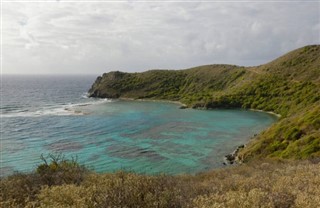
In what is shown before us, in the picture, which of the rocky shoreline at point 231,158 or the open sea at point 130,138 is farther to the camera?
the open sea at point 130,138

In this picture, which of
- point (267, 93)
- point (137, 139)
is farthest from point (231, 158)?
point (267, 93)

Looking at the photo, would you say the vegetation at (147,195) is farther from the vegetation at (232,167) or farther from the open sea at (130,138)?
the open sea at (130,138)

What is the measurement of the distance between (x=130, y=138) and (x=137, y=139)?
6.62 feet

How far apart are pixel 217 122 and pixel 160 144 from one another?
30455 mm

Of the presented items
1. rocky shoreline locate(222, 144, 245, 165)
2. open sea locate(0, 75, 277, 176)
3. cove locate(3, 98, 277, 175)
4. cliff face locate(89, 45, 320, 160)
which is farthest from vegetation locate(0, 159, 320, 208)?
rocky shoreline locate(222, 144, 245, 165)

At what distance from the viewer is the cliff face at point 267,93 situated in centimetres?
5806

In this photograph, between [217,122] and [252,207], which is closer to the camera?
[252,207]

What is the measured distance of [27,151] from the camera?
6431 centimetres

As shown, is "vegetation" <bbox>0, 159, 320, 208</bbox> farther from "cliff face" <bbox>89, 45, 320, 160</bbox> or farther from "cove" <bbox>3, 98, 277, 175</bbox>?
"cliff face" <bbox>89, 45, 320, 160</bbox>

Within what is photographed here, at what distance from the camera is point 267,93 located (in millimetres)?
131625

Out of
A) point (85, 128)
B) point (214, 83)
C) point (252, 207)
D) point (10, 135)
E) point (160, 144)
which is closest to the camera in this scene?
point (252, 207)

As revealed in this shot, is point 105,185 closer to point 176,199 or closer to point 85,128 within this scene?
point 176,199

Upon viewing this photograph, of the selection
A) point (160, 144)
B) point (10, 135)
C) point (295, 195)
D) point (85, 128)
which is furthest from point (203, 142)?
point (295, 195)

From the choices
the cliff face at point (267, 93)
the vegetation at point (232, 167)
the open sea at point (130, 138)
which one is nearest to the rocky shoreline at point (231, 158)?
the open sea at point (130, 138)
